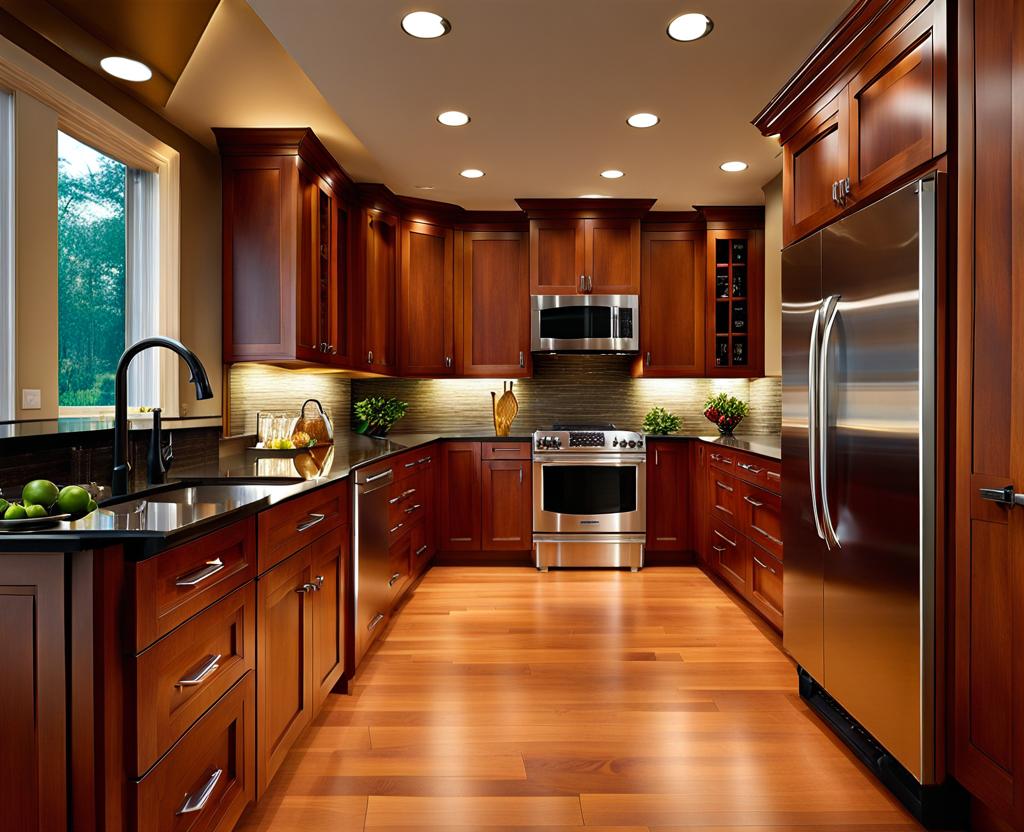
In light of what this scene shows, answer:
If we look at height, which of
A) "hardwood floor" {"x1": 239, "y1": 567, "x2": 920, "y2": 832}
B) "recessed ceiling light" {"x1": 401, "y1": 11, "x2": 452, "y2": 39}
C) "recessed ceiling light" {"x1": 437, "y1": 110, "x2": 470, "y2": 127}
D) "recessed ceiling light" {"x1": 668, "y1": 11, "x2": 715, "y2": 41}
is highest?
"recessed ceiling light" {"x1": 437, "y1": 110, "x2": 470, "y2": 127}

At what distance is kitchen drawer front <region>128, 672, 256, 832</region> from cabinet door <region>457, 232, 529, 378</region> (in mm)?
3496

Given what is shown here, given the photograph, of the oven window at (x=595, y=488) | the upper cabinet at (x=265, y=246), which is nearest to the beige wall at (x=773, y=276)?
the oven window at (x=595, y=488)

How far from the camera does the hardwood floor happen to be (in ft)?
6.26

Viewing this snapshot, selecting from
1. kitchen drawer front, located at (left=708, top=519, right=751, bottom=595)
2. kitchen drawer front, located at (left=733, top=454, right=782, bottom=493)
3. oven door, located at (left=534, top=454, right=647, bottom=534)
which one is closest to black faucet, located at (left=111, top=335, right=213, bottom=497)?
kitchen drawer front, located at (left=733, top=454, right=782, bottom=493)

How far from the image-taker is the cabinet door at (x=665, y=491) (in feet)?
16.0

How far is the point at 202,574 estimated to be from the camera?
151 centimetres

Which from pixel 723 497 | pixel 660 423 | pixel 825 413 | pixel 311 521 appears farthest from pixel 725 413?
pixel 311 521

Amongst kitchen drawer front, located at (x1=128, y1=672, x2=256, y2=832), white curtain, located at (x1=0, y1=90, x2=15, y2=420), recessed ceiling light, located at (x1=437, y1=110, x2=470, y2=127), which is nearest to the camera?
kitchen drawer front, located at (x1=128, y1=672, x2=256, y2=832)

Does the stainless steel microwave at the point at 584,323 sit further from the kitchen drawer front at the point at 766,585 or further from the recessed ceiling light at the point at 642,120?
the kitchen drawer front at the point at 766,585

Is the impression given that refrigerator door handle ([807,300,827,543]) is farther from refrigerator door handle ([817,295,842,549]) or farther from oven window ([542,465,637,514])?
oven window ([542,465,637,514])

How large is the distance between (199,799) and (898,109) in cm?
252

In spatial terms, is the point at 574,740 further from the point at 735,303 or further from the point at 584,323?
the point at 735,303

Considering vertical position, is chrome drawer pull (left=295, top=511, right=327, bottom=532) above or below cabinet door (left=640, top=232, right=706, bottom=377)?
below

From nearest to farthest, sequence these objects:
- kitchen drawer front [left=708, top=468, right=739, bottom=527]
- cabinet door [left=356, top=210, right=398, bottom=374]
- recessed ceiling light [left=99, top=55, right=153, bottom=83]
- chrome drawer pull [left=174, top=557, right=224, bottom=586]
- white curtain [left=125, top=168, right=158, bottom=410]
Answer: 1. chrome drawer pull [left=174, top=557, right=224, bottom=586]
2. recessed ceiling light [left=99, top=55, right=153, bottom=83]
3. white curtain [left=125, top=168, right=158, bottom=410]
4. kitchen drawer front [left=708, top=468, right=739, bottom=527]
5. cabinet door [left=356, top=210, right=398, bottom=374]
